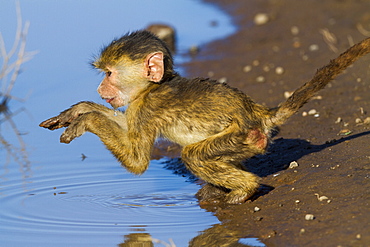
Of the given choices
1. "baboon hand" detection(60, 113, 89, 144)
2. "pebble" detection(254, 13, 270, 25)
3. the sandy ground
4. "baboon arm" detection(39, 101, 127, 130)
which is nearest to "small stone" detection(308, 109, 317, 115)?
the sandy ground

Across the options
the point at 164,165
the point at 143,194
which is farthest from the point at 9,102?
the point at 143,194

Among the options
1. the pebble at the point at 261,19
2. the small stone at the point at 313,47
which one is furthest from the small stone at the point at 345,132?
the pebble at the point at 261,19

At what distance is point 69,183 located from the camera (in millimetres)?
7516

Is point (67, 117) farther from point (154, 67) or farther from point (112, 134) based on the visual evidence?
point (154, 67)

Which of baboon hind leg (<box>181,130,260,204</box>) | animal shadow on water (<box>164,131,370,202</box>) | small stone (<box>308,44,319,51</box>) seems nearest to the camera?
baboon hind leg (<box>181,130,260,204</box>)

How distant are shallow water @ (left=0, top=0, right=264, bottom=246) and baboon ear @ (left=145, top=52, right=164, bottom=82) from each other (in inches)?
50.6

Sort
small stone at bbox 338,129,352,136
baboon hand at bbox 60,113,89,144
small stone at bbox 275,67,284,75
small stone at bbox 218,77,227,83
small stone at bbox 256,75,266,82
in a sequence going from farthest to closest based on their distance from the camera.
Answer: small stone at bbox 218,77,227,83 < small stone at bbox 275,67,284,75 < small stone at bbox 256,75,266,82 < small stone at bbox 338,129,352,136 < baboon hand at bbox 60,113,89,144

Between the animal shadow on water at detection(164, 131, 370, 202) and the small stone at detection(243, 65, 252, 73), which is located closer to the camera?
the animal shadow on water at detection(164, 131, 370, 202)

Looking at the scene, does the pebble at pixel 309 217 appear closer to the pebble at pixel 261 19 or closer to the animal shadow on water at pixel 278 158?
the animal shadow on water at pixel 278 158

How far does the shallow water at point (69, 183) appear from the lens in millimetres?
5992

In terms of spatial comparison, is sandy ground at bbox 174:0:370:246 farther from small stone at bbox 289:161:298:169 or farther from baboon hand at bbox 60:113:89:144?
baboon hand at bbox 60:113:89:144

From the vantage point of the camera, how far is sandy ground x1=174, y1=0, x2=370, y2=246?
5535mm

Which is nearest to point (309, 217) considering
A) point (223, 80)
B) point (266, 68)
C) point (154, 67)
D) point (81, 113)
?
point (154, 67)

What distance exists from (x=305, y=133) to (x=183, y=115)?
87.0 inches
